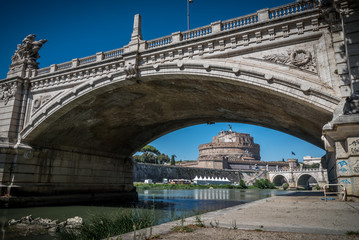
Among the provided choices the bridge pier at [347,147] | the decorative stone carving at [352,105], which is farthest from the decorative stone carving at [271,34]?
the bridge pier at [347,147]

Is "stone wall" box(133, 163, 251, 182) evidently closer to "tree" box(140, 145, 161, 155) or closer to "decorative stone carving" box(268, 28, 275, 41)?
"tree" box(140, 145, 161, 155)

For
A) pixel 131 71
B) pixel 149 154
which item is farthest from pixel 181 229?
pixel 149 154

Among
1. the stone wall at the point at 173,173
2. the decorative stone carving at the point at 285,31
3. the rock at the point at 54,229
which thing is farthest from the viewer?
the stone wall at the point at 173,173

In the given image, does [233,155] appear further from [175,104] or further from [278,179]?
[175,104]

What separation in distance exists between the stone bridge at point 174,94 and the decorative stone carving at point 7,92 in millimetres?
74

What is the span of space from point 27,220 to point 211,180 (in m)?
60.3

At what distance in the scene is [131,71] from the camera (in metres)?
13.9

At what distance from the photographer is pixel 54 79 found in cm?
1733

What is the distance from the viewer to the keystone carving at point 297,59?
34.2ft

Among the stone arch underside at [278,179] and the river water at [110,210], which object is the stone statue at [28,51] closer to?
the river water at [110,210]

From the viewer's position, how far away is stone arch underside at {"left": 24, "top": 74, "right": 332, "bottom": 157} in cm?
1290

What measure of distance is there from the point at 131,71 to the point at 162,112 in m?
5.65

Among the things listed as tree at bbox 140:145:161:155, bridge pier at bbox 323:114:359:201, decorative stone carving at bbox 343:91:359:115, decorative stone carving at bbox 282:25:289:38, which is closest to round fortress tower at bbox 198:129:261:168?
tree at bbox 140:145:161:155

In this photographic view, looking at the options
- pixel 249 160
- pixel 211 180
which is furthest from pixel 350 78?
pixel 249 160
